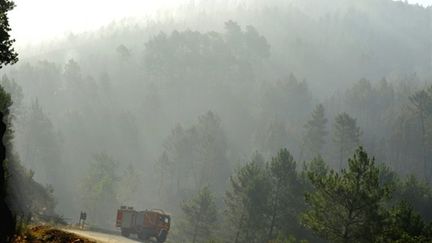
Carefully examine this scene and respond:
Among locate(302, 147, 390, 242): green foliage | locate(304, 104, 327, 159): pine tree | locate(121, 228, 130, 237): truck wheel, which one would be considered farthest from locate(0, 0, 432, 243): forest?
locate(302, 147, 390, 242): green foliage

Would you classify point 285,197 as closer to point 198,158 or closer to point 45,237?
point 45,237

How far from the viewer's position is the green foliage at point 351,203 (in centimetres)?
2667

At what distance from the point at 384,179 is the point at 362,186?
25.7m

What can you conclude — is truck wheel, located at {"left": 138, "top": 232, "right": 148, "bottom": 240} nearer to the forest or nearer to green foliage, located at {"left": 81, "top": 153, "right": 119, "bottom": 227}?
the forest

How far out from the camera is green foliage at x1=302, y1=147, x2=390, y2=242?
26672 mm

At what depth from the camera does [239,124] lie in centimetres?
10606

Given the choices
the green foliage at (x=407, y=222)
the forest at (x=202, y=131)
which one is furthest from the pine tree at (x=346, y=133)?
the green foliage at (x=407, y=222)

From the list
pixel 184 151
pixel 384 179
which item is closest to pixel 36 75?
pixel 184 151

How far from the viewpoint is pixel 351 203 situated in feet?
89.8

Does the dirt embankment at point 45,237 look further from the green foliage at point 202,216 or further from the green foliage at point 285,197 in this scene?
the green foliage at point 202,216

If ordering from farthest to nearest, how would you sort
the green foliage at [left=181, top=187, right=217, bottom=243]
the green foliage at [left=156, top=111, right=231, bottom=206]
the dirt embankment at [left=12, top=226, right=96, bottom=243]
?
1. the green foliage at [left=156, top=111, right=231, bottom=206]
2. the green foliage at [left=181, top=187, right=217, bottom=243]
3. the dirt embankment at [left=12, top=226, right=96, bottom=243]

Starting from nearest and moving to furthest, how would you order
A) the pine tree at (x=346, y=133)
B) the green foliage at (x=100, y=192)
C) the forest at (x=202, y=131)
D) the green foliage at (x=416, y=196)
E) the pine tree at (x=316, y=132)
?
1. the green foliage at (x=416, y=196)
2. the forest at (x=202, y=131)
3. the green foliage at (x=100, y=192)
4. the pine tree at (x=346, y=133)
5. the pine tree at (x=316, y=132)

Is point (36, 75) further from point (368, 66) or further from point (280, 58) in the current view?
point (368, 66)

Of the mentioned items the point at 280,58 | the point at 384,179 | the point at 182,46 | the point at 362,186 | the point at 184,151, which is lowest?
the point at 362,186
